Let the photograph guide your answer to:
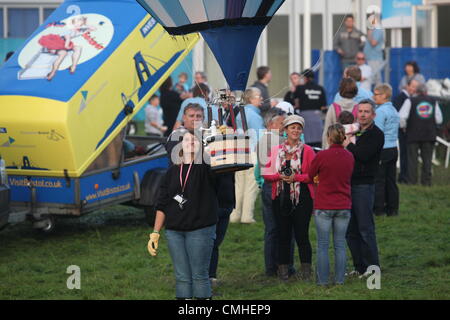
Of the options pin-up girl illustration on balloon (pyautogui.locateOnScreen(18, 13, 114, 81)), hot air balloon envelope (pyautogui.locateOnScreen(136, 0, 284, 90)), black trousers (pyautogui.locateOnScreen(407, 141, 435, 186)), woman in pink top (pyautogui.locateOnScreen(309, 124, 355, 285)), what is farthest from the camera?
black trousers (pyautogui.locateOnScreen(407, 141, 435, 186))

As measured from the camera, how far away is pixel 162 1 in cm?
951

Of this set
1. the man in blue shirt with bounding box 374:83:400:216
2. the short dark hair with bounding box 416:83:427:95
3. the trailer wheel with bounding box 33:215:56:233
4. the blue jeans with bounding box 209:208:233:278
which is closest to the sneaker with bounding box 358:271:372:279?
the blue jeans with bounding box 209:208:233:278

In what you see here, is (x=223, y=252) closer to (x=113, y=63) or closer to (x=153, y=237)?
(x=113, y=63)

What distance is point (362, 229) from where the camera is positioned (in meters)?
9.73

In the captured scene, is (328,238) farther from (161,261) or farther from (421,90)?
(421,90)

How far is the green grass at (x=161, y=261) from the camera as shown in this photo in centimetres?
924

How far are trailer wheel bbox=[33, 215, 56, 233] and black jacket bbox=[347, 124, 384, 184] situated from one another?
4.26 m

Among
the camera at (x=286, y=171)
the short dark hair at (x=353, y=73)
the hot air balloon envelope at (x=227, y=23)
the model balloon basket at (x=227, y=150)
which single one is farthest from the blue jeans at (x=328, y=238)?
the short dark hair at (x=353, y=73)

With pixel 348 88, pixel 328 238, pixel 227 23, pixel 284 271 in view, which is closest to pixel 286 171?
pixel 328 238

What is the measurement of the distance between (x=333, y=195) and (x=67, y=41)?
4.75 metres

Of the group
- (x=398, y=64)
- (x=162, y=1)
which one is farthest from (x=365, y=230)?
(x=398, y=64)

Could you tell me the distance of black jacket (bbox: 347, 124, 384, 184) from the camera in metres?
9.60

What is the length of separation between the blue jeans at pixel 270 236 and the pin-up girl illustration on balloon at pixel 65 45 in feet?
10.9

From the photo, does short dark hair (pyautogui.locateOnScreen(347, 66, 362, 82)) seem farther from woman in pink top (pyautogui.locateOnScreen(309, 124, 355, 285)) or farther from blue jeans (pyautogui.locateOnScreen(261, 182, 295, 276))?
woman in pink top (pyautogui.locateOnScreen(309, 124, 355, 285))
